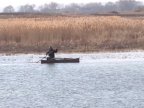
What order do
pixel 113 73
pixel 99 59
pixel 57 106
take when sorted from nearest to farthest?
pixel 57 106 → pixel 113 73 → pixel 99 59

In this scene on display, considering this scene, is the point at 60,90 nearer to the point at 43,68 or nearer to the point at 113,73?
the point at 113,73

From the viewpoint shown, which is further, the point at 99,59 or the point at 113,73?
the point at 99,59

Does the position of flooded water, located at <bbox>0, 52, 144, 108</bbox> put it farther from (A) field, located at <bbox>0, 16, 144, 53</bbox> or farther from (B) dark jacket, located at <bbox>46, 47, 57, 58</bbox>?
(A) field, located at <bbox>0, 16, 144, 53</bbox>

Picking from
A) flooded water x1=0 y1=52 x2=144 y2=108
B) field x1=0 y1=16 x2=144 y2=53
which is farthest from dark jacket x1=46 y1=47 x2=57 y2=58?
field x1=0 y1=16 x2=144 y2=53

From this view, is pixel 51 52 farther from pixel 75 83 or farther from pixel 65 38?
pixel 65 38

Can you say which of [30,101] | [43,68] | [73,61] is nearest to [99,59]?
[73,61]

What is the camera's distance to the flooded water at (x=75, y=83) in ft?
52.5

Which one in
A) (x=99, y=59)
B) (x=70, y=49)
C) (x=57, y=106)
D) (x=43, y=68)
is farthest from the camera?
(x=70, y=49)

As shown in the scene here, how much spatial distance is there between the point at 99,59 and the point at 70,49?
14.7 feet

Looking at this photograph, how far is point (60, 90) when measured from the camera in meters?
18.0

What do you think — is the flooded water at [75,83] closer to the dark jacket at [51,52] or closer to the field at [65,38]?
the dark jacket at [51,52]

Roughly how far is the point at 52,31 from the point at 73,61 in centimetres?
630

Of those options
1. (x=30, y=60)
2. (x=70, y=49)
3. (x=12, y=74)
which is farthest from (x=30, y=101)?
(x=70, y=49)

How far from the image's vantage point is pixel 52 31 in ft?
103
